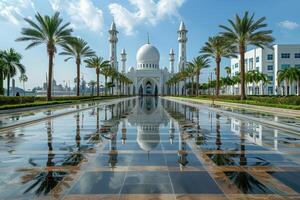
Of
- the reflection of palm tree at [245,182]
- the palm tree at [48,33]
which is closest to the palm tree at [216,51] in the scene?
the palm tree at [48,33]

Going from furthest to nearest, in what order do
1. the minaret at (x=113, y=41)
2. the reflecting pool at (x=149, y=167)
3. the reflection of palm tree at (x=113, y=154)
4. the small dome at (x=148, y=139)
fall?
the minaret at (x=113, y=41)
the small dome at (x=148, y=139)
the reflection of palm tree at (x=113, y=154)
the reflecting pool at (x=149, y=167)

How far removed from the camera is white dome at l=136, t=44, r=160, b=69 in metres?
125

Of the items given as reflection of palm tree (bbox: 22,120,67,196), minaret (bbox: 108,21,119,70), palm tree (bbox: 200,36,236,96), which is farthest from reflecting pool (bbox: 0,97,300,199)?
minaret (bbox: 108,21,119,70)

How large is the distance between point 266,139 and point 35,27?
29757mm

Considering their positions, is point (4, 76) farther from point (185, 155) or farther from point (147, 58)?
point (147, 58)

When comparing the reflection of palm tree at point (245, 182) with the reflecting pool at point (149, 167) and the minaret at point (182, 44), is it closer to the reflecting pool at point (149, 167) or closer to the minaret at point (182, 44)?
the reflecting pool at point (149, 167)

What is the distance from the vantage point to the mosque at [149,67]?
118 meters

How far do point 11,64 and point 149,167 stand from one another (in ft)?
157

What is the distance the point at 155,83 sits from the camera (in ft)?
435

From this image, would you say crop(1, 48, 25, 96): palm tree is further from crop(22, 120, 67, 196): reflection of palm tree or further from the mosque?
the mosque

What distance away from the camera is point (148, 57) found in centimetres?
12612

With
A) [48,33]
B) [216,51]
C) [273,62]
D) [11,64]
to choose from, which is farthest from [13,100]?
[273,62]

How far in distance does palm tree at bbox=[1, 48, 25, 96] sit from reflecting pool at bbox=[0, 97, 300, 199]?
39.9 metres

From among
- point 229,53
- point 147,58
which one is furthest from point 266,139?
point 147,58
